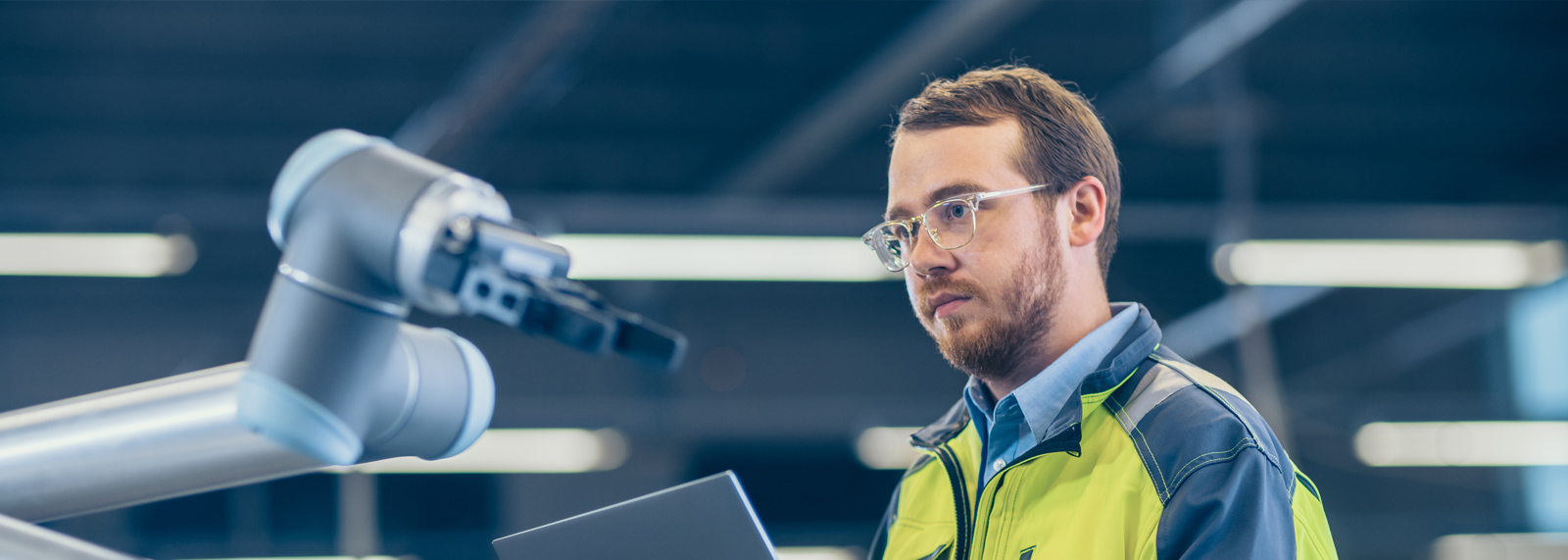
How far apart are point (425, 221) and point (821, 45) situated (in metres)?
4.54

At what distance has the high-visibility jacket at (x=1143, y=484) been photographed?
1008 millimetres

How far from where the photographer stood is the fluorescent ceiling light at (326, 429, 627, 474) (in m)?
7.61

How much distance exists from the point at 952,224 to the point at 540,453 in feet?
22.8

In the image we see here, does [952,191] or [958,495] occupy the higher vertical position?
[952,191]

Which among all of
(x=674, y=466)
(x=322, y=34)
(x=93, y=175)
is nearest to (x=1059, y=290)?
(x=322, y=34)

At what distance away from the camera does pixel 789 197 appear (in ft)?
20.9

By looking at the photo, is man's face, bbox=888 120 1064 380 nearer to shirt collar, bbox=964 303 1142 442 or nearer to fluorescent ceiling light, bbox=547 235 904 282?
shirt collar, bbox=964 303 1142 442

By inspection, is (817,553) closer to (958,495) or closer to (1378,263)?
(1378,263)

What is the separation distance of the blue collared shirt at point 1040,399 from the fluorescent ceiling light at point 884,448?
21.9 ft

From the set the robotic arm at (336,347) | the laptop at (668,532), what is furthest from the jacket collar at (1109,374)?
the robotic arm at (336,347)

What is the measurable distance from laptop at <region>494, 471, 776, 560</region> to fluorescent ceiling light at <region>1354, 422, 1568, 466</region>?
829cm

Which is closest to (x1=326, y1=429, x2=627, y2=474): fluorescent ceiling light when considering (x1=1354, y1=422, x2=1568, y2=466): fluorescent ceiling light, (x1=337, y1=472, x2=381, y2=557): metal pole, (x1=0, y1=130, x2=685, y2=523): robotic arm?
(x1=337, y1=472, x2=381, y2=557): metal pole

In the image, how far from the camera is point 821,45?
16.2ft

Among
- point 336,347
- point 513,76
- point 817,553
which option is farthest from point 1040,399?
point 817,553
